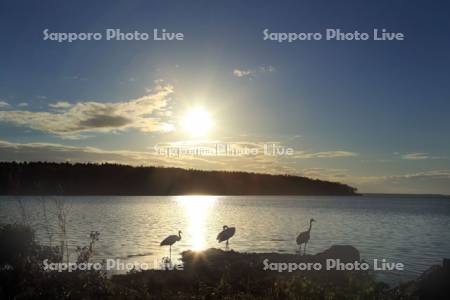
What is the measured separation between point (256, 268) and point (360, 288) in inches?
379

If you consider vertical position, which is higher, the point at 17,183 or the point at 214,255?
the point at 17,183

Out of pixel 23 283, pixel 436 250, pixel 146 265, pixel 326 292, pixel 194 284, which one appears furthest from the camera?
pixel 436 250

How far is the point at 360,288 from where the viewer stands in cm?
1455

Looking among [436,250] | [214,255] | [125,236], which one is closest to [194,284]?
[214,255]

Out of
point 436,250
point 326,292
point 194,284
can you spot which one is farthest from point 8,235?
point 436,250

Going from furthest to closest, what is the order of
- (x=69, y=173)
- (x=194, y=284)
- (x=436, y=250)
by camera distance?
(x=69, y=173) → (x=436, y=250) → (x=194, y=284)

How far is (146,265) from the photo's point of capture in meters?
31.0

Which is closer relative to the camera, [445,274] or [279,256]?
[445,274]

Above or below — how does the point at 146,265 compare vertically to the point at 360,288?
below

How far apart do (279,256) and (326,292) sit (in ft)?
58.3

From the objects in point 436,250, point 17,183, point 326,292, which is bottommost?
point 436,250

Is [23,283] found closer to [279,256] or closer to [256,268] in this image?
[256,268]

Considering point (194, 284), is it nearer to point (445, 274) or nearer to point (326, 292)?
point (326, 292)

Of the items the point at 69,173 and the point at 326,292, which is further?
the point at 69,173
